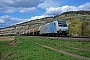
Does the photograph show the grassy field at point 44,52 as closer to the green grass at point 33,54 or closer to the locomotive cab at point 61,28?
the green grass at point 33,54

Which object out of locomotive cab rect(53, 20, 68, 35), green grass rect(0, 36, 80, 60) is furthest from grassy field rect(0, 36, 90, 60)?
locomotive cab rect(53, 20, 68, 35)

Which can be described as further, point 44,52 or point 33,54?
point 44,52

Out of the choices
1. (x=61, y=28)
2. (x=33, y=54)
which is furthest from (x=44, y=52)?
(x=61, y=28)

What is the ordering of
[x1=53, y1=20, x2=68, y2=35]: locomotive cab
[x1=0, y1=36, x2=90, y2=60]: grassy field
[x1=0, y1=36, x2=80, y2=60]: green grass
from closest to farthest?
[x1=0, y1=36, x2=80, y2=60]: green grass, [x1=0, y1=36, x2=90, y2=60]: grassy field, [x1=53, y1=20, x2=68, y2=35]: locomotive cab

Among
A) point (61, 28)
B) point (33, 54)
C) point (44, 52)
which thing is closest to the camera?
point (33, 54)

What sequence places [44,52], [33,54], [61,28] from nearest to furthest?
[33,54] → [44,52] → [61,28]

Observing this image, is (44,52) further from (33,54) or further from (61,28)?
(61,28)

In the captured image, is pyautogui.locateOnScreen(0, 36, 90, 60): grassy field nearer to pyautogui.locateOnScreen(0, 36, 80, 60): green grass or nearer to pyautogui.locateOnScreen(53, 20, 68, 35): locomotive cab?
pyautogui.locateOnScreen(0, 36, 80, 60): green grass

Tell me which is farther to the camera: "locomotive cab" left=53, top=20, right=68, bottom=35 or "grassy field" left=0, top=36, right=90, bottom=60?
"locomotive cab" left=53, top=20, right=68, bottom=35

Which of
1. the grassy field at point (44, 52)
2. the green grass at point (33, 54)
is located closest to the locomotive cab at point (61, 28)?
the grassy field at point (44, 52)

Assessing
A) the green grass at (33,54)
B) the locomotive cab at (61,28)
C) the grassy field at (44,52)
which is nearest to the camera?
the green grass at (33,54)

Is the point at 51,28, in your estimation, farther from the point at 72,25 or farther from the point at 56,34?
the point at 72,25

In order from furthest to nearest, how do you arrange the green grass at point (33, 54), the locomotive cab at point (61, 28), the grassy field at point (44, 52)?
the locomotive cab at point (61, 28) → the grassy field at point (44, 52) → the green grass at point (33, 54)

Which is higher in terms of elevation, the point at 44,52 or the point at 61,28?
the point at 61,28
